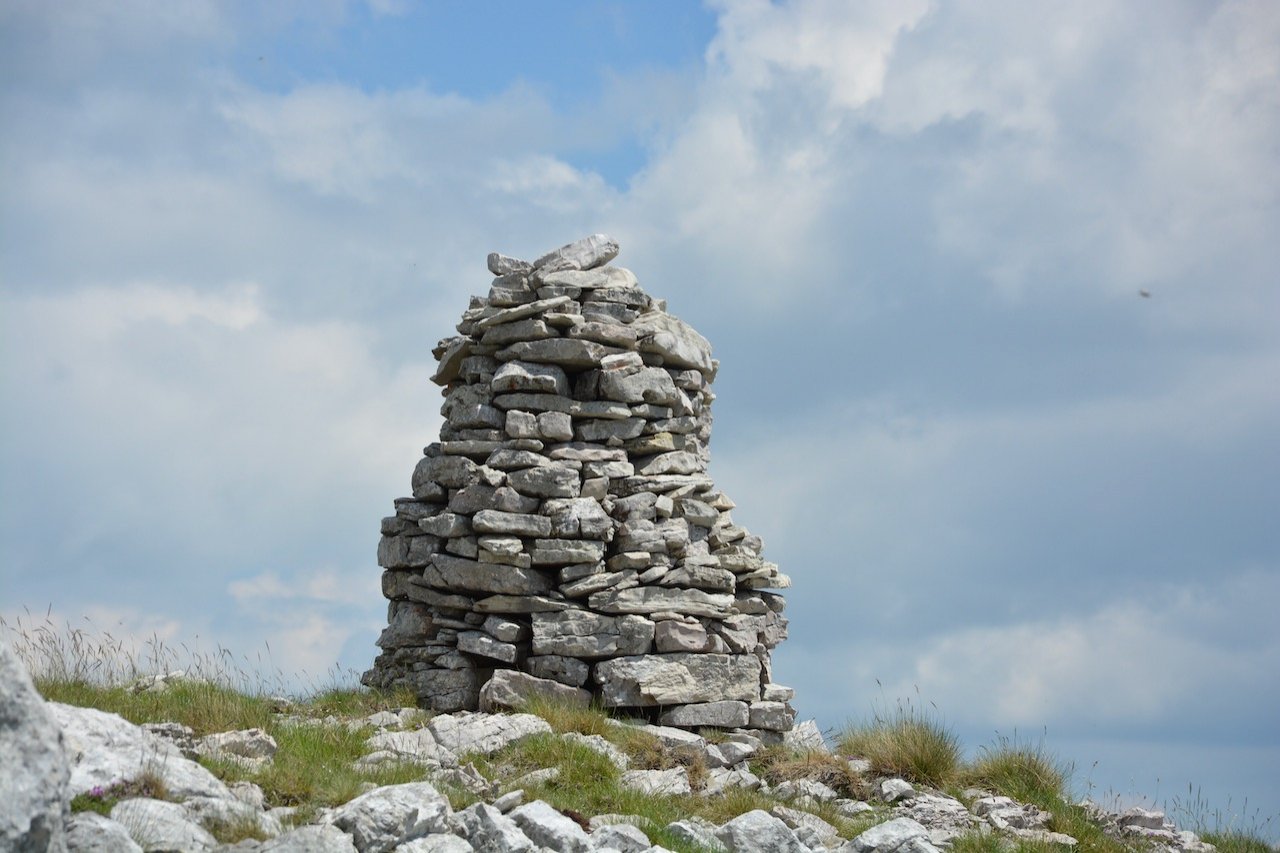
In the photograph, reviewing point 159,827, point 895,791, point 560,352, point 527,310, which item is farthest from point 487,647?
point 159,827

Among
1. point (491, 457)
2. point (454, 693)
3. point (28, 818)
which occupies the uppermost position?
point (491, 457)

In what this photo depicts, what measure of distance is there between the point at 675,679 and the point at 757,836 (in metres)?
4.34

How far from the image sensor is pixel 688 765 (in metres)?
11.5

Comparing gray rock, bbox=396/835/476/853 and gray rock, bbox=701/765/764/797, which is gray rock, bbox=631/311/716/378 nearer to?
gray rock, bbox=701/765/764/797

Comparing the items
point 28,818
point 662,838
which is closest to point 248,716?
point 662,838

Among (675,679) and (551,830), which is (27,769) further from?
(675,679)

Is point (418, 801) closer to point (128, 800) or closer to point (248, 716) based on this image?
point (128, 800)

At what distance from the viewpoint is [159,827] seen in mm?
7141

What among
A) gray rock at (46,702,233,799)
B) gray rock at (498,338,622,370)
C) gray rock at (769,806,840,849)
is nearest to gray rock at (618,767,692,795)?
gray rock at (769,806,840,849)

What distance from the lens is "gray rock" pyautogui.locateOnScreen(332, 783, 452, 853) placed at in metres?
7.63

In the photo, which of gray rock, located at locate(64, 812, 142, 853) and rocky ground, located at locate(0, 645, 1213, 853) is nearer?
gray rock, located at locate(64, 812, 142, 853)

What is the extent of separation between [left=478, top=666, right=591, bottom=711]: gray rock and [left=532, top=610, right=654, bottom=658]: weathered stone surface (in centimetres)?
37

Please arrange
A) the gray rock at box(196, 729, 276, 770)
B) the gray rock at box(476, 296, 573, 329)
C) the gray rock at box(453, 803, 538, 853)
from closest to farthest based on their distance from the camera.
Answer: the gray rock at box(453, 803, 538, 853), the gray rock at box(196, 729, 276, 770), the gray rock at box(476, 296, 573, 329)

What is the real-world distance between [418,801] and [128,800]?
1688 millimetres
